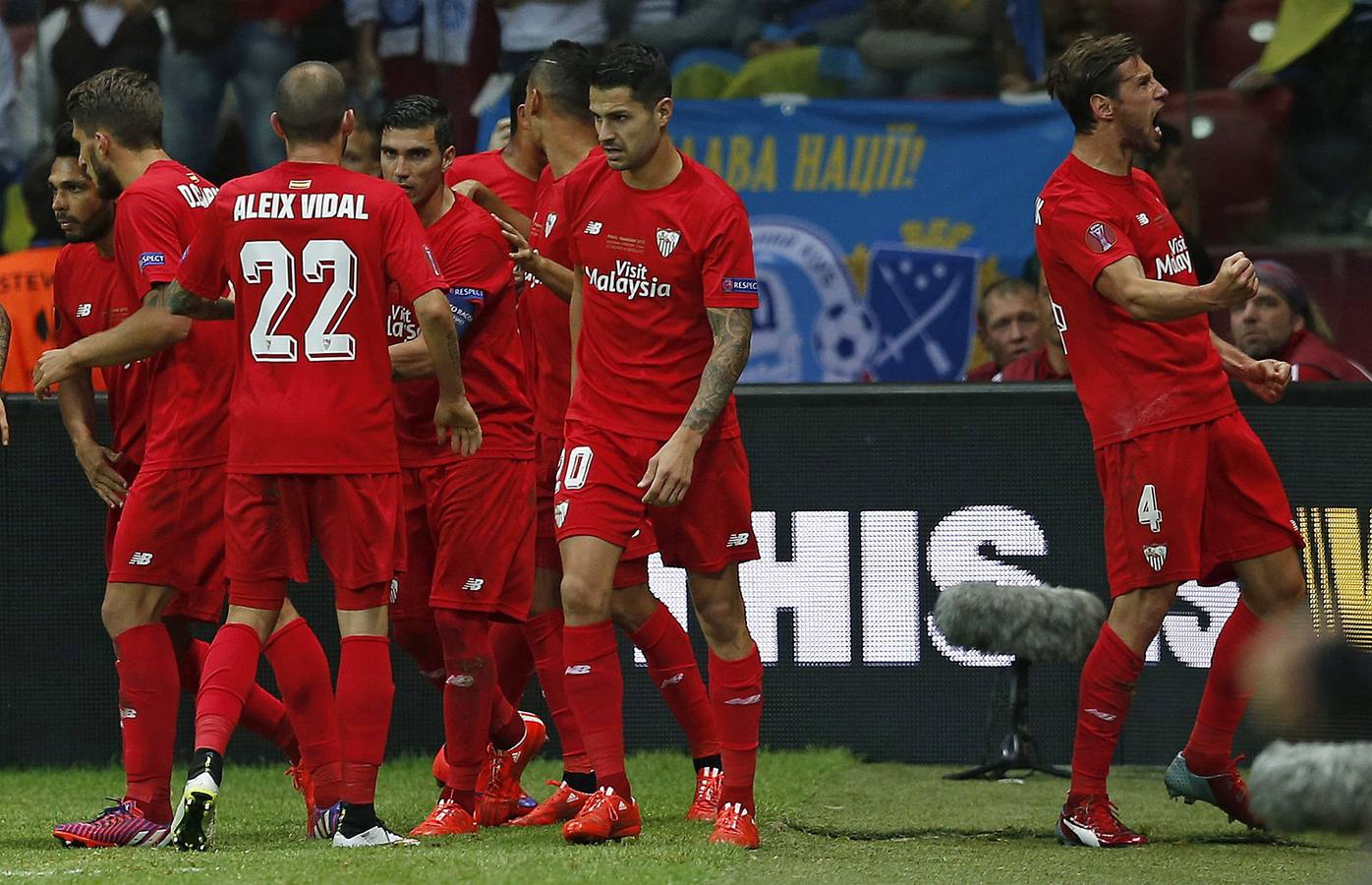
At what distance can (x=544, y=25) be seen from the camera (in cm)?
1019

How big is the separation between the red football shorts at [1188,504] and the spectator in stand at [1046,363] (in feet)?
7.03

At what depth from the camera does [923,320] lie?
9641 millimetres

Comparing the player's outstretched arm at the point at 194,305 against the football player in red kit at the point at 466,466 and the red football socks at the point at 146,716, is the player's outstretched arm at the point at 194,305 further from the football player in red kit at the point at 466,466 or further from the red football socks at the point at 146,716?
the red football socks at the point at 146,716

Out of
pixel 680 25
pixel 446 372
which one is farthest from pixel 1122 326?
pixel 680 25

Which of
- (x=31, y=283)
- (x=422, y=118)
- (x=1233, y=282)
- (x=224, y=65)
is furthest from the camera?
(x=224, y=65)

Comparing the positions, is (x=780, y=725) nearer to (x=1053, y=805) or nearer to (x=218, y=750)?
(x=1053, y=805)

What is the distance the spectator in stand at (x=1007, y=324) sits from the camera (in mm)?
9086

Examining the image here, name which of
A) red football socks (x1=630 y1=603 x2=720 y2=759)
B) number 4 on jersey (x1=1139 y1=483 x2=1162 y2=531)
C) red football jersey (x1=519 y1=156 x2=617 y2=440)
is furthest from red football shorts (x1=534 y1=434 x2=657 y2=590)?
number 4 on jersey (x1=1139 y1=483 x2=1162 y2=531)

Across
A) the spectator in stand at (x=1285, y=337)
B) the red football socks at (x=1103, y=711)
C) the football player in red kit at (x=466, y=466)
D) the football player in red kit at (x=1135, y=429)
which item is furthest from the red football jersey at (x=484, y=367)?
the spectator in stand at (x=1285, y=337)

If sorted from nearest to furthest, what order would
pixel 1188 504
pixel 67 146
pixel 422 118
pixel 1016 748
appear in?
1. pixel 1188 504
2. pixel 422 118
3. pixel 67 146
4. pixel 1016 748

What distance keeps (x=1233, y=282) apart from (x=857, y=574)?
2.71m

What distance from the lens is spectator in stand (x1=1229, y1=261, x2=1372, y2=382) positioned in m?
8.34

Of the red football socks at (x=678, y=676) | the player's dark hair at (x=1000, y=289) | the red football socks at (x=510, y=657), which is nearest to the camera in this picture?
the red football socks at (x=678, y=676)

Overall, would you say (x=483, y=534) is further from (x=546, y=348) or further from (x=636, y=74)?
(x=636, y=74)
